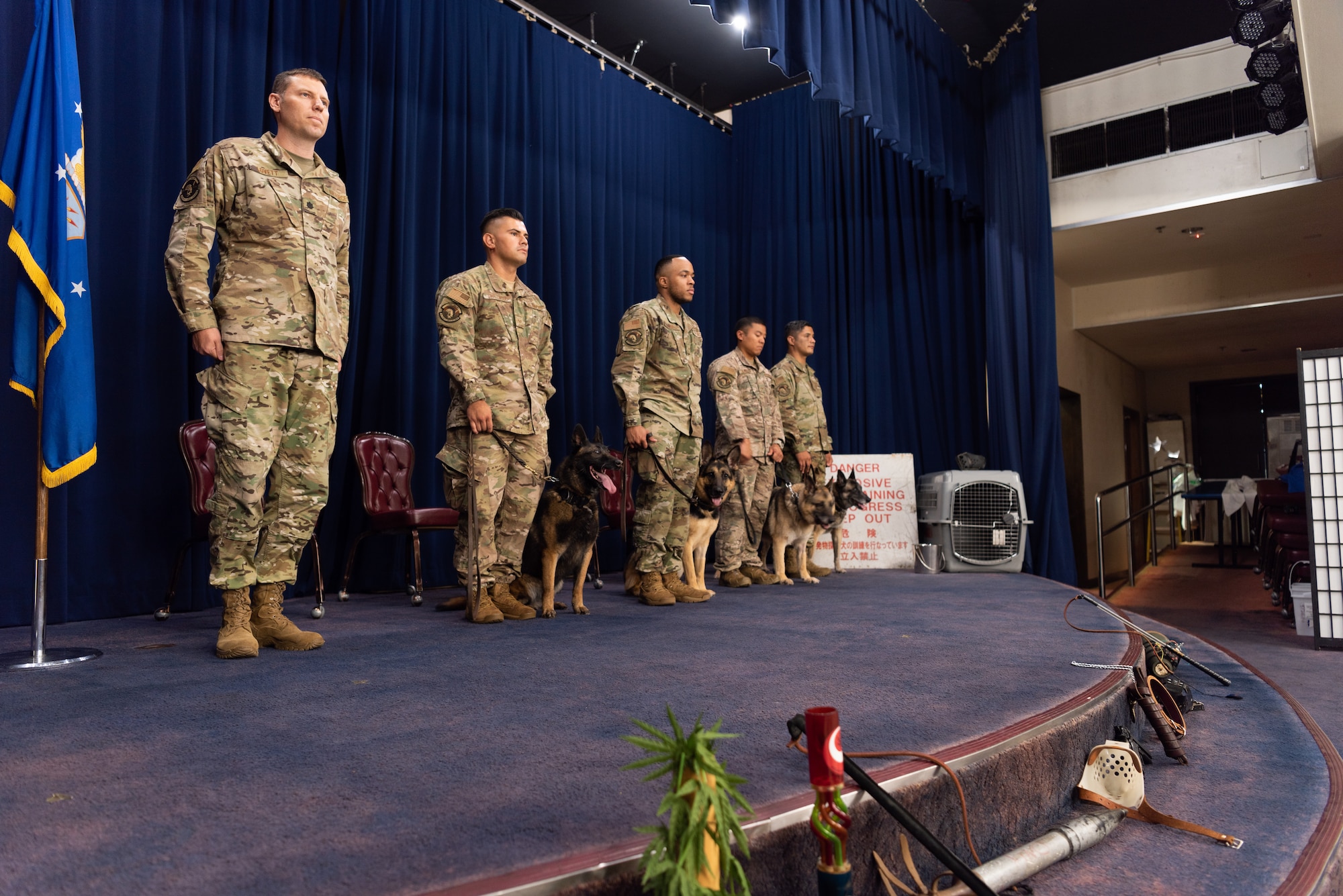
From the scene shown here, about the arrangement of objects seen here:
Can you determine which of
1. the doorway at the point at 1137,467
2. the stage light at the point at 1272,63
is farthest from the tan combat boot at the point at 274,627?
the doorway at the point at 1137,467

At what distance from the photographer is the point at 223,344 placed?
2.57 meters

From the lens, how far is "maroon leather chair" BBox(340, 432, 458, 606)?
13.9 ft

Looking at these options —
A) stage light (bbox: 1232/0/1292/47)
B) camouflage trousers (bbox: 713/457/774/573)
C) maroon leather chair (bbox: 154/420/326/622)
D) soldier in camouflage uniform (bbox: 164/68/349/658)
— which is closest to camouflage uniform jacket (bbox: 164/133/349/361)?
soldier in camouflage uniform (bbox: 164/68/349/658)

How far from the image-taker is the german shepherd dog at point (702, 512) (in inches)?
171

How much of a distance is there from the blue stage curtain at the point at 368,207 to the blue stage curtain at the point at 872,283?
785 millimetres

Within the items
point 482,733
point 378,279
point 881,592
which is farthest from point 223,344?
point 881,592

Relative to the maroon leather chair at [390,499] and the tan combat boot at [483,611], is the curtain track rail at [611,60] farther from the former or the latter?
the tan combat boot at [483,611]

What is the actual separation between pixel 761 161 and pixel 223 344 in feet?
21.2

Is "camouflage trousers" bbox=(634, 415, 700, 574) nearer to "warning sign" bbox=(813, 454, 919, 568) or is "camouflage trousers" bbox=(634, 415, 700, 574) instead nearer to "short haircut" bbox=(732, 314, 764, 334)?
"short haircut" bbox=(732, 314, 764, 334)

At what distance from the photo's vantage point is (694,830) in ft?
3.32

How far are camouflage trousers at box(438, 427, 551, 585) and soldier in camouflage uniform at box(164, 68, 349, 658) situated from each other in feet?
2.20

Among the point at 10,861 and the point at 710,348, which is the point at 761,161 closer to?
the point at 710,348

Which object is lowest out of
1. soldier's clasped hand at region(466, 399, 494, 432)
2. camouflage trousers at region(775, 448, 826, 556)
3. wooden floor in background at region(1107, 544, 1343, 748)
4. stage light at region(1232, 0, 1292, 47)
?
wooden floor in background at region(1107, 544, 1343, 748)

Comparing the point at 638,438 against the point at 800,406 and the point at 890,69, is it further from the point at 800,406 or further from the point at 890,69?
the point at 890,69
